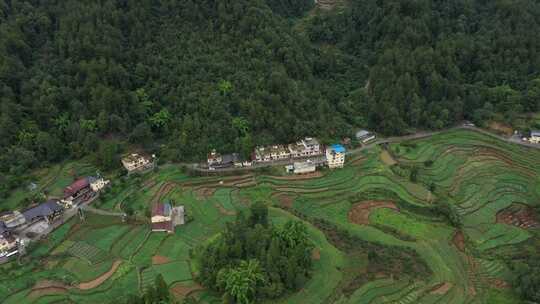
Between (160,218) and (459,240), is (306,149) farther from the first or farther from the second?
(459,240)

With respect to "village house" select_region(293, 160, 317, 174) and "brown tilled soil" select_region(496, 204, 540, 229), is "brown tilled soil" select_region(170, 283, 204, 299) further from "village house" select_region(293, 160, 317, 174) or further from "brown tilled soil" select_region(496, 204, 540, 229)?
"brown tilled soil" select_region(496, 204, 540, 229)

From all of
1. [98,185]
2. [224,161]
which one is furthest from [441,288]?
[98,185]

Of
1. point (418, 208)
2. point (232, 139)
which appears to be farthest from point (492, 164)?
point (232, 139)

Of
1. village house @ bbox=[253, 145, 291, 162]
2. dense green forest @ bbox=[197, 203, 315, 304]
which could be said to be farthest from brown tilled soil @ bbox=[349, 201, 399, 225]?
village house @ bbox=[253, 145, 291, 162]

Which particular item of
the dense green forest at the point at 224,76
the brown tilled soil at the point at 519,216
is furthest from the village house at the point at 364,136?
the brown tilled soil at the point at 519,216

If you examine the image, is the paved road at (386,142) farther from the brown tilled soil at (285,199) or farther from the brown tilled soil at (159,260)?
the brown tilled soil at (159,260)

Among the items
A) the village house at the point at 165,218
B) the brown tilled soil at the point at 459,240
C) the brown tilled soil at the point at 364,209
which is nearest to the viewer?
the brown tilled soil at the point at 459,240

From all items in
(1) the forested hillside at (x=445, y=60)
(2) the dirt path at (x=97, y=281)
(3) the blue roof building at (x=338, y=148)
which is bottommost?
(2) the dirt path at (x=97, y=281)
